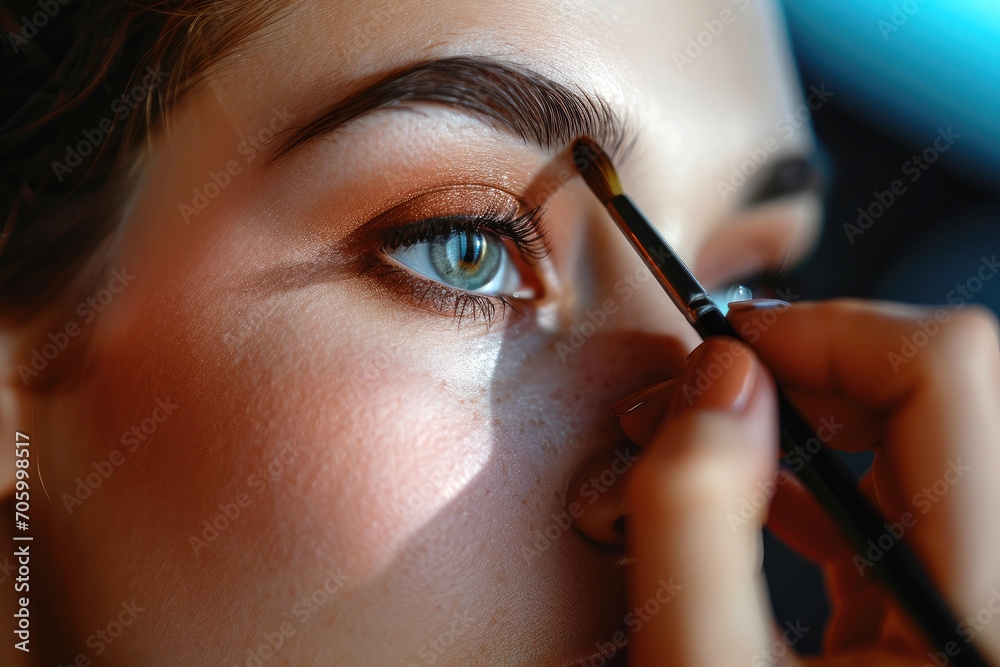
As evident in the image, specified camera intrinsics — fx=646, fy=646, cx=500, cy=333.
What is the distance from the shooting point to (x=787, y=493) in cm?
59

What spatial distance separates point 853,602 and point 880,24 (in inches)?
24.2

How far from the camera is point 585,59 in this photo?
0.47 metres

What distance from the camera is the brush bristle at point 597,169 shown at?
465 millimetres

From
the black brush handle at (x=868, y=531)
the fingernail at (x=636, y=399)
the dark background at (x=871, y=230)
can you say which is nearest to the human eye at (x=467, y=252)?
the fingernail at (x=636, y=399)

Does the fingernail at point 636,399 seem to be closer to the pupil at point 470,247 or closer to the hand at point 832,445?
the hand at point 832,445

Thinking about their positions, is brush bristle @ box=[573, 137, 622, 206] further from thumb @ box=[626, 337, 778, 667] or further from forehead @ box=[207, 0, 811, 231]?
thumb @ box=[626, 337, 778, 667]

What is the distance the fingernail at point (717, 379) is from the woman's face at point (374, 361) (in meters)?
0.09

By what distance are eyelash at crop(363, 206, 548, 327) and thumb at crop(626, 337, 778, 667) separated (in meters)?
0.19

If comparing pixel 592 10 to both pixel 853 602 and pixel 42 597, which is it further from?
pixel 42 597

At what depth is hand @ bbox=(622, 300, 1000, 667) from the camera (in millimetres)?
327

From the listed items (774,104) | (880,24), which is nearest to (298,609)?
(774,104)

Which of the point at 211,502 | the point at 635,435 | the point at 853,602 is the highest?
the point at 211,502

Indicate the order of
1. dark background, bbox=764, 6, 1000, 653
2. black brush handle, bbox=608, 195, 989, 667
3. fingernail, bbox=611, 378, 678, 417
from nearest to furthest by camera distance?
black brush handle, bbox=608, 195, 989, 667, fingernail, bbox=611, 378, 678, 417, dark background, bbox=764, 6, 1000, 653

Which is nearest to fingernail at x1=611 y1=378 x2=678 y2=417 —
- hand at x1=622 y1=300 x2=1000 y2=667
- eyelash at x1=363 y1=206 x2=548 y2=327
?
hand at x1=622 y1=300 x2=1000 y2=667
